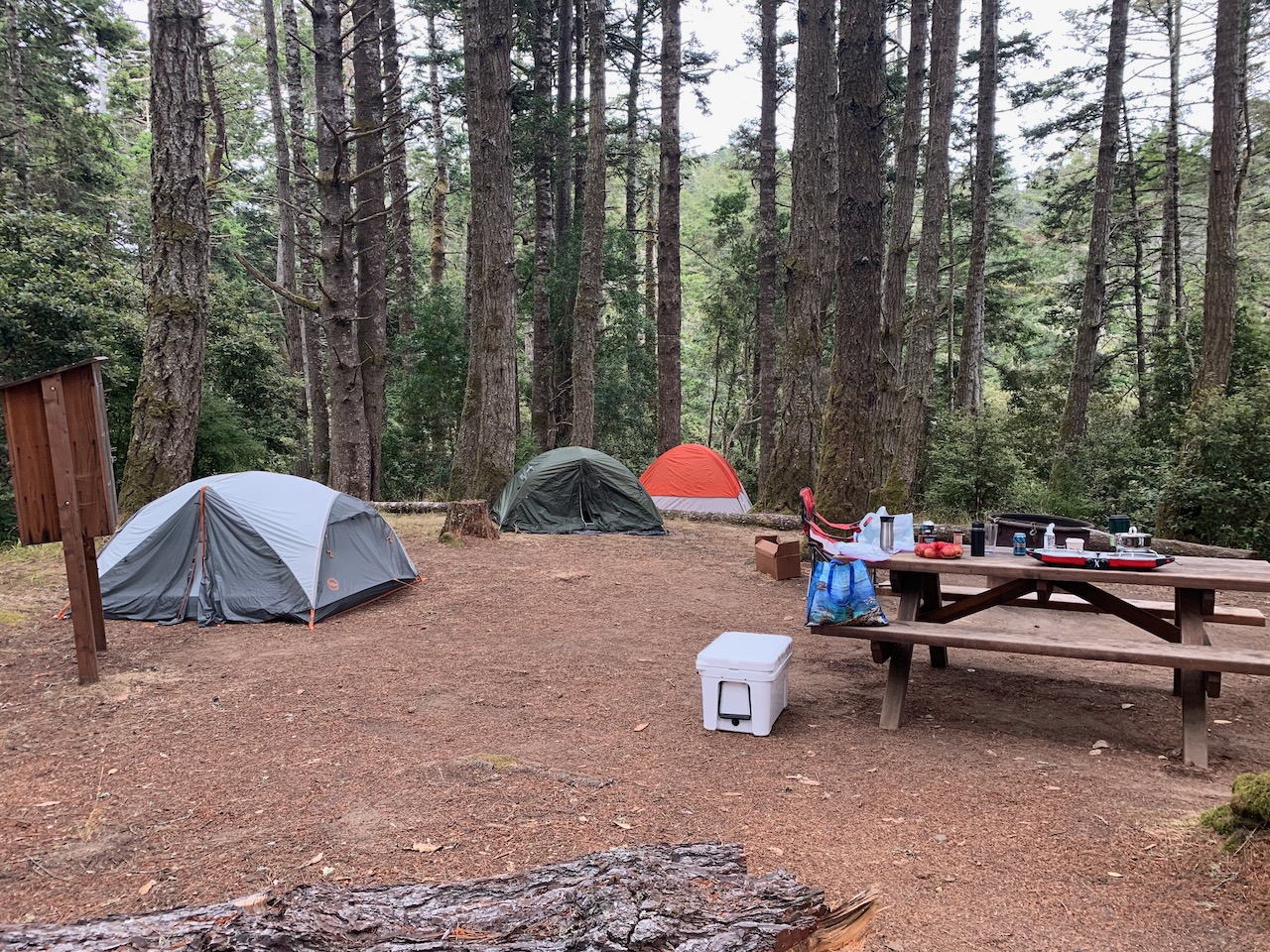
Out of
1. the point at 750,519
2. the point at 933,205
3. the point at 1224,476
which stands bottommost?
the point at 750,519

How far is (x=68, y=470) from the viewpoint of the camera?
504 centimetres

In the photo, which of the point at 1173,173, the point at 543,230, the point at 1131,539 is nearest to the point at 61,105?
the point at 543,230

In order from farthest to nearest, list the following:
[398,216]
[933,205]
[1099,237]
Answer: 1. [398,216]
2. [1099,237]
3. [933,205]

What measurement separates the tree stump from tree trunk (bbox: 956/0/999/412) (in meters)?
9.90

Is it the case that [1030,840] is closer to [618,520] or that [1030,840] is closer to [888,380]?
[618,520]

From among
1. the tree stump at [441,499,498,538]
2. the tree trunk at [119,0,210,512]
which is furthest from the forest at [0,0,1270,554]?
the tree stump at [441,499,498,538]

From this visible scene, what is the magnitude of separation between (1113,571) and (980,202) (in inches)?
557

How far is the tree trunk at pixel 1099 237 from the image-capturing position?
14.4 m

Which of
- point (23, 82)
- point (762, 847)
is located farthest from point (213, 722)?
point (23, 82)

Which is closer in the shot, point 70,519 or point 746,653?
point 746,653

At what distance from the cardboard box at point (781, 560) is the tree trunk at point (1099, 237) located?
815 centimetres

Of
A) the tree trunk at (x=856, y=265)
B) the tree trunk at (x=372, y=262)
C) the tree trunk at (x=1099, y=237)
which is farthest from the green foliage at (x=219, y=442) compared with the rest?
the tree trunk at (x=1099, y=237)

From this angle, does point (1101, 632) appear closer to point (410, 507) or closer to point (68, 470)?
point (68, 470)

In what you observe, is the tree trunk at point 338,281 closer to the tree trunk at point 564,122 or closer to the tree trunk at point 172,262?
the tree trunk at point 172,262
